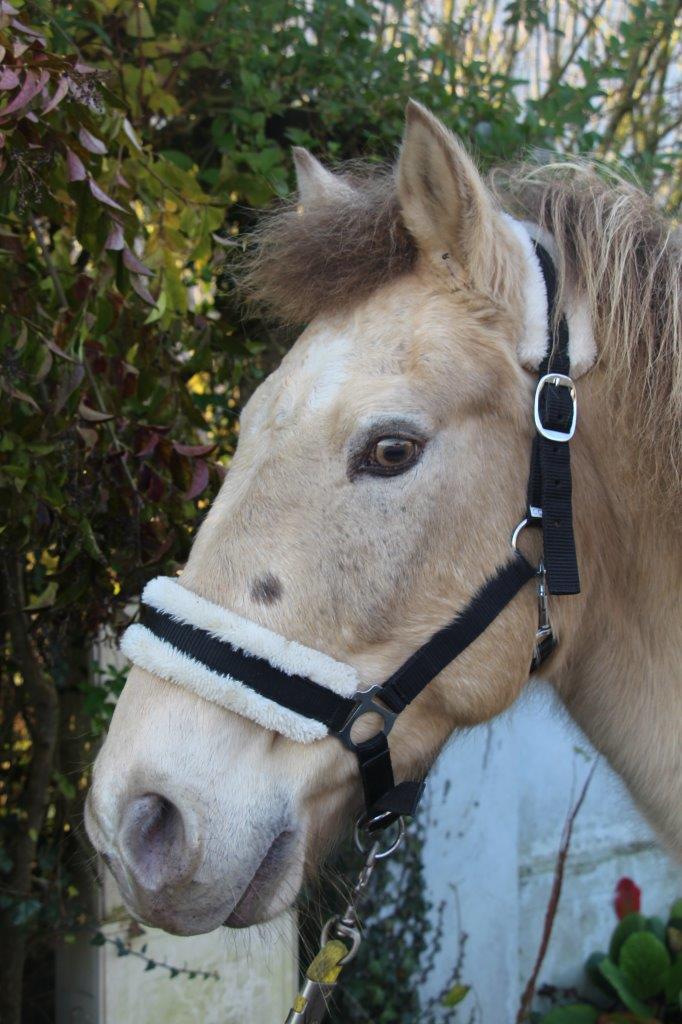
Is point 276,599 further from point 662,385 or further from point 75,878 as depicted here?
point 75,878

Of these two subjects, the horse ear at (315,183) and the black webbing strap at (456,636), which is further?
the horse ear at (315,183)

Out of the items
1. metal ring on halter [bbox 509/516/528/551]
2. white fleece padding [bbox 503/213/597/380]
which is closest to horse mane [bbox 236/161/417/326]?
white fleece padding [bbox 503/213/597/380]

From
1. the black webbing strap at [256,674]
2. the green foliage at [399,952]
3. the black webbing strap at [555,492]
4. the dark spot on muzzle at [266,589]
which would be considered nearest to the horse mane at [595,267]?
the black webbing strap at [555,492]

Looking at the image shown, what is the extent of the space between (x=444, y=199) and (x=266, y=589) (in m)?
0.70

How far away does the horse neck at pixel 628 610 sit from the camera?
151 cm

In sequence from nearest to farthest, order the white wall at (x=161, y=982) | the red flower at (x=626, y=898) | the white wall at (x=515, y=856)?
the white wall at (x=161, y=982) < the white wall at (x=515, y=856) < the red flower at (x=626, y=898)

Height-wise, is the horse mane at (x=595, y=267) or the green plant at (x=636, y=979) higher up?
the horse mane at (x=595, y=267)

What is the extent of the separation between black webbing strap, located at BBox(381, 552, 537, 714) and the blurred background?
1.54 ft

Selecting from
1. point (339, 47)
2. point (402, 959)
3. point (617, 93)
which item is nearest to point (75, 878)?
point (402, 959)

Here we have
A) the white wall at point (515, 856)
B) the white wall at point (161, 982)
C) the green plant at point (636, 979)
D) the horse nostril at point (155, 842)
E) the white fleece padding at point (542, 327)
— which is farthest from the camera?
the white wall at point (515, 856)

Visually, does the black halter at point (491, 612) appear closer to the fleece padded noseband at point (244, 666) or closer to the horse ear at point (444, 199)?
the fleece padded noseband at point (244, 666)

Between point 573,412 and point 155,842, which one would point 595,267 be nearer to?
point 573,412

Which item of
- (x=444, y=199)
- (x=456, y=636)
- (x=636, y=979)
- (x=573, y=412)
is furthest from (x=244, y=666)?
(x=636, y=979)

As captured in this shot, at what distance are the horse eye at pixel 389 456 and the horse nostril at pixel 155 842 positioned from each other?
22.5 inches
